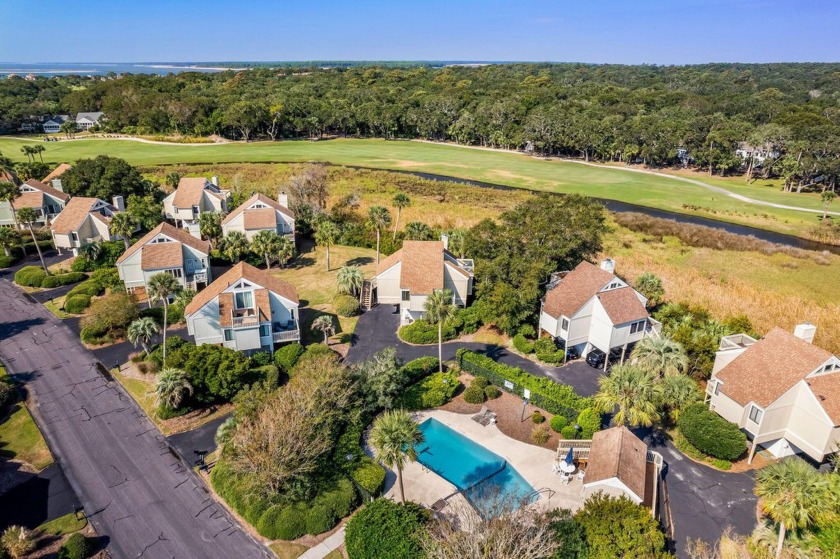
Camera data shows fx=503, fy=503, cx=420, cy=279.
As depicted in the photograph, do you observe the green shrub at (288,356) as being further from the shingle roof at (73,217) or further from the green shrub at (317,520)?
the shingle roof at (73,217)

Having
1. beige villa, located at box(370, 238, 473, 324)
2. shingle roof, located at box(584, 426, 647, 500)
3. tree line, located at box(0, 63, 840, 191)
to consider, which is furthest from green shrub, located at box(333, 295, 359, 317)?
tree line, located at box(0, 63, 840, 191)

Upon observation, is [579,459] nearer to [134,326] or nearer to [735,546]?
[735,546]

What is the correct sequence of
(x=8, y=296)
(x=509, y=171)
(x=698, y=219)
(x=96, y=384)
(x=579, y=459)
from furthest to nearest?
1. (x=509, y=171)
2. (x=698, y=219)
3. (x=8, y=296)
4. (x=96, y=384)
5. (x=579, y=459)

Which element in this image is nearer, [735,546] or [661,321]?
[735,546]

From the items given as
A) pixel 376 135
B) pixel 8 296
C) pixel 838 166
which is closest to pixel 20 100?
pixel 376 135

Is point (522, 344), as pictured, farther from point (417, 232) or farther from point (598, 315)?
point (417, 232)

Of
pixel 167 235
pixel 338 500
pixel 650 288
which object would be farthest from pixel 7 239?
pixel 650 288

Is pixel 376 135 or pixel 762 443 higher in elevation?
pixel 376 135

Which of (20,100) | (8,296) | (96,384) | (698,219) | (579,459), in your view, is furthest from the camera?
(20,100)
